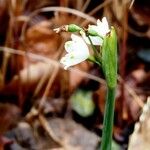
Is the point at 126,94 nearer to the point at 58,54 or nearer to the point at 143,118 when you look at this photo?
the point at 58,54

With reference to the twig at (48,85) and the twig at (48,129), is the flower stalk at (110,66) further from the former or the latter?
the twig at (48,85)

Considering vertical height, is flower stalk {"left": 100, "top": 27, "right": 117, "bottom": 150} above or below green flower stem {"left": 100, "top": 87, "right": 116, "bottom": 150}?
above

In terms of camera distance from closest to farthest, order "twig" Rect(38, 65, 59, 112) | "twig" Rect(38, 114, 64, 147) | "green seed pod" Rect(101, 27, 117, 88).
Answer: "green seed pod" Rect(101, 27, 117, 88) → "twig" Rect(38, 114, 64, 147) → "twig" Rect(38, 65, 59, 112)

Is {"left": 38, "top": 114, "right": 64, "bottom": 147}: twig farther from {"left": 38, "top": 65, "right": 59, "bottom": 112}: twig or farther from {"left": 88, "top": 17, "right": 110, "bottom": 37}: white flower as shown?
{"left": 88, "top": 17, "right": 110, "bottom": 37}: white flower

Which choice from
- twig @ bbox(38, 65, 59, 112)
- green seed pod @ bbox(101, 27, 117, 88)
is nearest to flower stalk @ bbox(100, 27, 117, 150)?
green seed pod @ bbox(101, 27, 117, 88)

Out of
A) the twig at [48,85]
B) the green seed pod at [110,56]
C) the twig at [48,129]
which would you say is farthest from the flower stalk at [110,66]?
the twig at [48,85]

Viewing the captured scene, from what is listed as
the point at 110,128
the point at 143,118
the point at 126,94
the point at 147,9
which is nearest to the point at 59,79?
the point at 126,94

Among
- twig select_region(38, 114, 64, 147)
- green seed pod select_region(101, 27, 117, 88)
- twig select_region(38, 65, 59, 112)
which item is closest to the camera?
green seed pod select_region(101, 27, 117, 88)

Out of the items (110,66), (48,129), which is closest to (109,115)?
(110,66)
